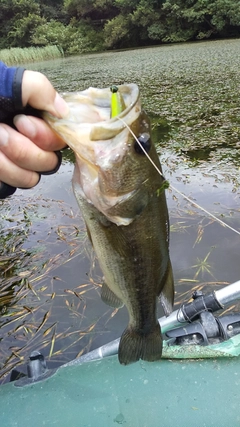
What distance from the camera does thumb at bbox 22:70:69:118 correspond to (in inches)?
45.8

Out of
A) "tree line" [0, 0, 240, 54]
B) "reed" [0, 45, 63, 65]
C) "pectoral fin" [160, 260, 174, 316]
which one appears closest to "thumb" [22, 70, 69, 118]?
"pectoral fin" [160, 260, 174, 316]

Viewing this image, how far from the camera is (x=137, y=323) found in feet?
5.48

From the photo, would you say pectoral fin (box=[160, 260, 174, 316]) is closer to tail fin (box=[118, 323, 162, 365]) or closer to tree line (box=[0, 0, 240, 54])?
tail fin (box=[118, 323, 162, 365])

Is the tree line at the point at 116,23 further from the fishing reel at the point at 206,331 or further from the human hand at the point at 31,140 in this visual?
the human hand at the point at 31,140

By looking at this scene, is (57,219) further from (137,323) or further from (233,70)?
(233,70)

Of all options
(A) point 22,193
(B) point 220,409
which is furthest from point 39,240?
(B) point 220,409

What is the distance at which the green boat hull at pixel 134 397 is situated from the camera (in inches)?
57.1

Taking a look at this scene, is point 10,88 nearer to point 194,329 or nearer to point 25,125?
point 25,125

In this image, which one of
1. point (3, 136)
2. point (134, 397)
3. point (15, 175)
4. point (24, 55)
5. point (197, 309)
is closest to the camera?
point (3, 136)

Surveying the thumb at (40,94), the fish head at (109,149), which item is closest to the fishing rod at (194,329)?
the fish head at (109,149)

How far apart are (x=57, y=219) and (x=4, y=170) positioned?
2.97 m

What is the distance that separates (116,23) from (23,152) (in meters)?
39.3

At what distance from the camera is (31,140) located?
1292 millimetres

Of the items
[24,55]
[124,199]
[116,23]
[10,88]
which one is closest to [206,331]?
[124,199]
